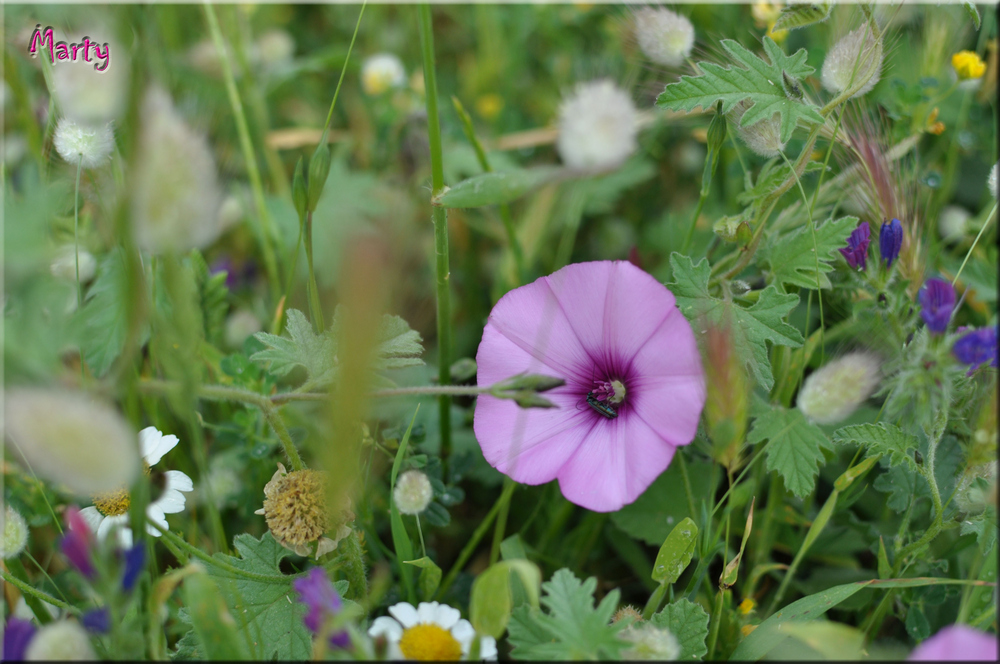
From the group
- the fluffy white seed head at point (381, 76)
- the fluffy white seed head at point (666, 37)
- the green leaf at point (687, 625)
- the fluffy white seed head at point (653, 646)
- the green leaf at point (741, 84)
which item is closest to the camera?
the fluffy white seed head at point (653, 646)

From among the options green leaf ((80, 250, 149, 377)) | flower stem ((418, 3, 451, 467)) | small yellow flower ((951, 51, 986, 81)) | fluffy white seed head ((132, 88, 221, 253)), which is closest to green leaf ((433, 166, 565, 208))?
flower stem ((418, 3, 451, 467))

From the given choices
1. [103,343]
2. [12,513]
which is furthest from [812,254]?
[12,513]

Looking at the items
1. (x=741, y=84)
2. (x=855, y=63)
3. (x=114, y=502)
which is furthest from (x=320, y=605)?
(x=855, y=63)

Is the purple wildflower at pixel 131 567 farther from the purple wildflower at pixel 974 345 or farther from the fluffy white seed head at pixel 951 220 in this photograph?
the fluffy white seed head at pixel 951 220

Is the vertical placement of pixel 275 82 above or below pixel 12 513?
above

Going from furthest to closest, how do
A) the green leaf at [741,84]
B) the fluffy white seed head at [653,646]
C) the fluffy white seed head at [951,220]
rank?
the fluffy white seed head at [951,220] → the green leaf at [741,84] → the fluffy white seed head at [653,646]

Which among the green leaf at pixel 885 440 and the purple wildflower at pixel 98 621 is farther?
the green leaf at pixel 885 440

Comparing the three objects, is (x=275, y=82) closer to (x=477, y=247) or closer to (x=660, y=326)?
(x=477, y=247)

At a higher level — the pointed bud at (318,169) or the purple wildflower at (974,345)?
the pointed bud at (318,169)

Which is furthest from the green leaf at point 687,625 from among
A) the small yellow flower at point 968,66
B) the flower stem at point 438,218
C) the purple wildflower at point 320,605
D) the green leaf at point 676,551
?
the small yellow flower at point 968,66
